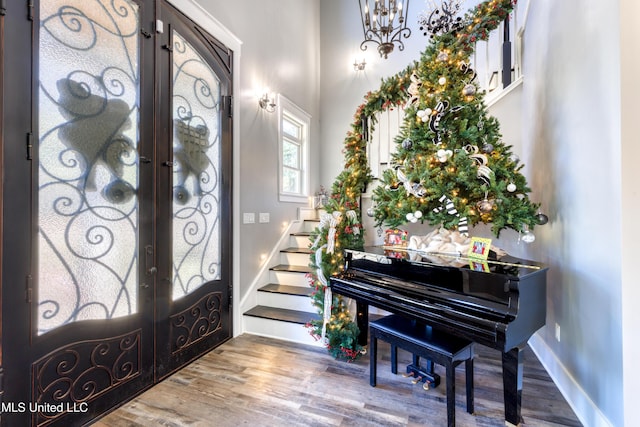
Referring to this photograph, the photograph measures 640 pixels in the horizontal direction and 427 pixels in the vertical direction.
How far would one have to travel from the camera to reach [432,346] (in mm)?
1628

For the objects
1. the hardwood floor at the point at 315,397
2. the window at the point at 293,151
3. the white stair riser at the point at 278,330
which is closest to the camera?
the hardwood floor at the point at 315,397

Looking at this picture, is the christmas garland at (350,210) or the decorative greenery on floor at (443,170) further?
the christmas garland at (350,210)

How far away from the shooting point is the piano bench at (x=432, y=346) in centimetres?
155

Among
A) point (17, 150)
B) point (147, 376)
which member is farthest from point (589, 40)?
point (147, 376)

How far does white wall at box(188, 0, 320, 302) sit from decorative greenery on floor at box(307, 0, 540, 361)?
98cm

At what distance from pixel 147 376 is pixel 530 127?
12.8ft

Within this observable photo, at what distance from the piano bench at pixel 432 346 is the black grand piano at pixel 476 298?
0.46 ft

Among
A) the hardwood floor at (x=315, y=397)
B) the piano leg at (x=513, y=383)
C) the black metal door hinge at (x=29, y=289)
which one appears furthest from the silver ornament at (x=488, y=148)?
the black metal door hinge at (x=29, y=289)

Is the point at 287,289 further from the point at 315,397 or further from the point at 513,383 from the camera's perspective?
the point at 513,383

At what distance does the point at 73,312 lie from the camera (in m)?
1.61

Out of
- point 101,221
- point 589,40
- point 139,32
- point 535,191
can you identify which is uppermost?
point 139,32

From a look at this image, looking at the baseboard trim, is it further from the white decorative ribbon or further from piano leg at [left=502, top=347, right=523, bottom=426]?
the white decorative ribbon

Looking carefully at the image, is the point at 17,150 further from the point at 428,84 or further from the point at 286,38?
the point at 286,38

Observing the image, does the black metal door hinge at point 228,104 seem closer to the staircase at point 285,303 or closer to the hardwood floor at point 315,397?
the staircase at point 285,303
